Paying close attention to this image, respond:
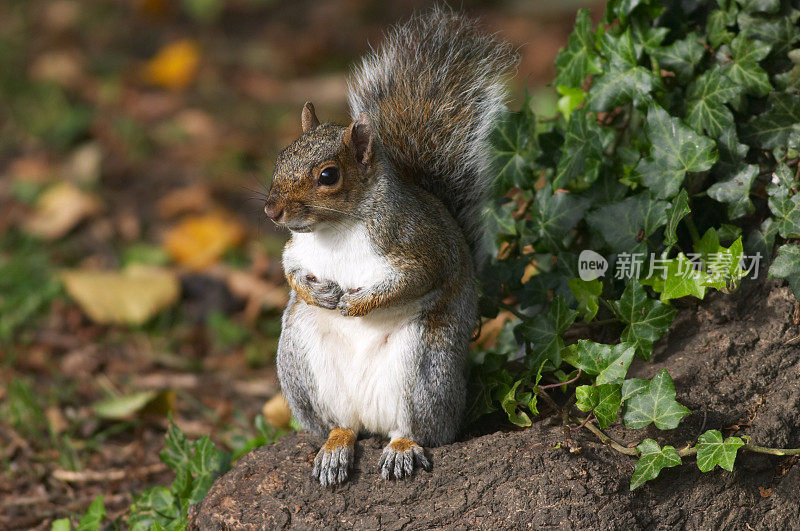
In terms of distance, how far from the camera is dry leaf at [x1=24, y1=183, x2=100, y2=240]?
450 centimetres

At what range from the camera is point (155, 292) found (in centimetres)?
393

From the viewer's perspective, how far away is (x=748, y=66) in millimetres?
2342

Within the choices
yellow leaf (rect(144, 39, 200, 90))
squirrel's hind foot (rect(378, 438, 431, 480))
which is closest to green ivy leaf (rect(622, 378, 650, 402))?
squirrel's hind foot (rect(378, 438, 431, 480))

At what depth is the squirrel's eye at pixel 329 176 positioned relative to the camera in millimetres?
2131

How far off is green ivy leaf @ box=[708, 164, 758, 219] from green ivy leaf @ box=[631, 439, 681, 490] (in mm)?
657

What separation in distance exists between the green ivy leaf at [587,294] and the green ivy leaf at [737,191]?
0.38m

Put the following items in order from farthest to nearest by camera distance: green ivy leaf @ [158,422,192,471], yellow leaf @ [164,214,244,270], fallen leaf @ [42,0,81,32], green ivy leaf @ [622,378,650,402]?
fallen leaf @ [42,0,81,32]
yellow leaf @ [164,214,244,270]
green ivy leaf @ [158,422,192,471]
green ivy leaf @ [622,378,650,402]

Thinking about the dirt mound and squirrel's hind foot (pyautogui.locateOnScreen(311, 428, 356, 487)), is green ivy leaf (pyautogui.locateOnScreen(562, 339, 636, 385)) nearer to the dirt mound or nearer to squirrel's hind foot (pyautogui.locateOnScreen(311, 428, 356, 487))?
the dirt mound

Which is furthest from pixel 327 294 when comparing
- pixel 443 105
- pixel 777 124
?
pixel 777 124

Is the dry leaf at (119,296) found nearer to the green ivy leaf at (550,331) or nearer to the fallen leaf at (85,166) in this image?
the fallen leaf at (85,166)

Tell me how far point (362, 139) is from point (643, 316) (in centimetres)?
84

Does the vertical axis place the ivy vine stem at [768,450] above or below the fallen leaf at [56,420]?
above

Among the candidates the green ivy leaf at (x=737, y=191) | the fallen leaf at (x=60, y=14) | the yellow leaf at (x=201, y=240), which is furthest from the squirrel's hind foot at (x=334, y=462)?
the fallen leaf at (x=60, y=14)

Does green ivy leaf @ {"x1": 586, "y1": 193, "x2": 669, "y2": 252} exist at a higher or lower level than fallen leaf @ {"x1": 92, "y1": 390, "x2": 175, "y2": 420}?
higher
